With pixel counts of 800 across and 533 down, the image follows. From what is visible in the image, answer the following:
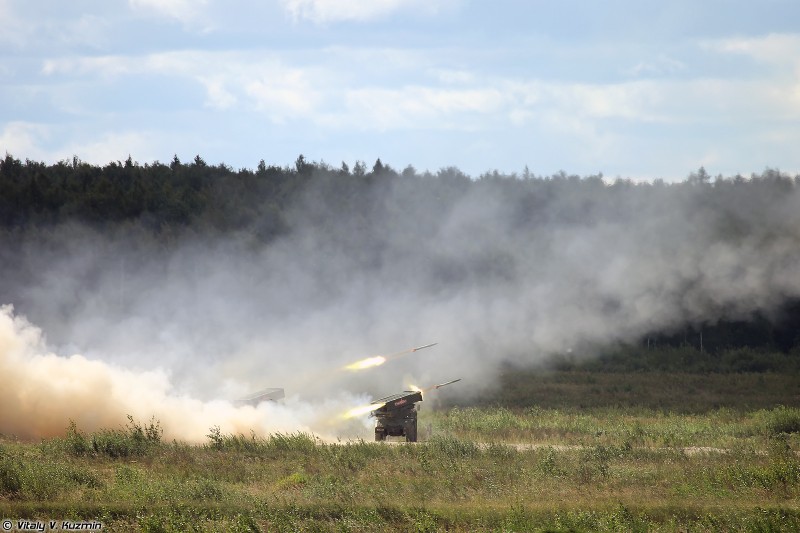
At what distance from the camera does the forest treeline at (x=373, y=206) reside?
173 feet

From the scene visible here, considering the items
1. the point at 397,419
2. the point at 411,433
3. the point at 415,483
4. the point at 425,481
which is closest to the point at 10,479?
the point at 415,483

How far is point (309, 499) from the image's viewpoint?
87.4 ft

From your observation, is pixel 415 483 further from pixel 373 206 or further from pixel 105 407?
pixel 373 206

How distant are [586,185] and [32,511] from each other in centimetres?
4701

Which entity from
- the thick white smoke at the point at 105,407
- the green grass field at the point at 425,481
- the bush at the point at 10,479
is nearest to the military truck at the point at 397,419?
the green grass field at the point at 425,481

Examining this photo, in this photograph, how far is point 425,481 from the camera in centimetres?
2877

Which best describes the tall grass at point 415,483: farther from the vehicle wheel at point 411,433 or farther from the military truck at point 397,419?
the military truck at point 397,419

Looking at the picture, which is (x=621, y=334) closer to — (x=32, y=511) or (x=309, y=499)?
(x=309, y=499)

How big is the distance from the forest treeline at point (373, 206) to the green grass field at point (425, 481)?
1359 centimetres

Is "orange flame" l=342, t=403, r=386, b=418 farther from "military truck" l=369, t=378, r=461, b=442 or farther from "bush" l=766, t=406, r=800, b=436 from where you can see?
"bush" l=766, t=406, r=800, b=436

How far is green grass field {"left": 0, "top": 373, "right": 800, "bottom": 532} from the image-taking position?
24.7 meters

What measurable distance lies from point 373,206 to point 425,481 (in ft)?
143

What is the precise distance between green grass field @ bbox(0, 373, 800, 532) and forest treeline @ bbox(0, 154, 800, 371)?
13.6 meters

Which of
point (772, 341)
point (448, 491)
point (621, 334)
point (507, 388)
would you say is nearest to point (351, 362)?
point (507, 388)
